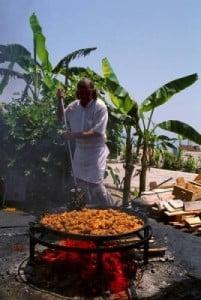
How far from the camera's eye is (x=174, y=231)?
19.7 feet

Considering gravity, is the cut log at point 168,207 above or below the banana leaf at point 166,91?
below

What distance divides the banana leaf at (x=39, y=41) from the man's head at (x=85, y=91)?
215 inches

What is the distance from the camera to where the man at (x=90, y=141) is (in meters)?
5.74

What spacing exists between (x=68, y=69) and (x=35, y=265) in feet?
25.6

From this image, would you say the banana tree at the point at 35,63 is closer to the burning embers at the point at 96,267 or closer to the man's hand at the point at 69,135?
the man's hand at the point at 69,135

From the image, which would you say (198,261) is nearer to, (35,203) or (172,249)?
(172,249)

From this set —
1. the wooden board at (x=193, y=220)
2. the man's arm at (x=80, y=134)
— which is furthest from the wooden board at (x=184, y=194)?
the man's arm at (x=80, y=134)

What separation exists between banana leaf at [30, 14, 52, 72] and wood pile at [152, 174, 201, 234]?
5685 millimetres

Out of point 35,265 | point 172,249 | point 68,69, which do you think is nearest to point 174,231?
point 172,249

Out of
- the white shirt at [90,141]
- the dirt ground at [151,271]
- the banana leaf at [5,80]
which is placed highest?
the banana leaf at [5,80]

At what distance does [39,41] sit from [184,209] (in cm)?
652

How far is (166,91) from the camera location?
29.1ft

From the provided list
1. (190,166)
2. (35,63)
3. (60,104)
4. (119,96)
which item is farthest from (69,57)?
(190,166)

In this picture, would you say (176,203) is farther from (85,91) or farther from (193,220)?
(85,91)
